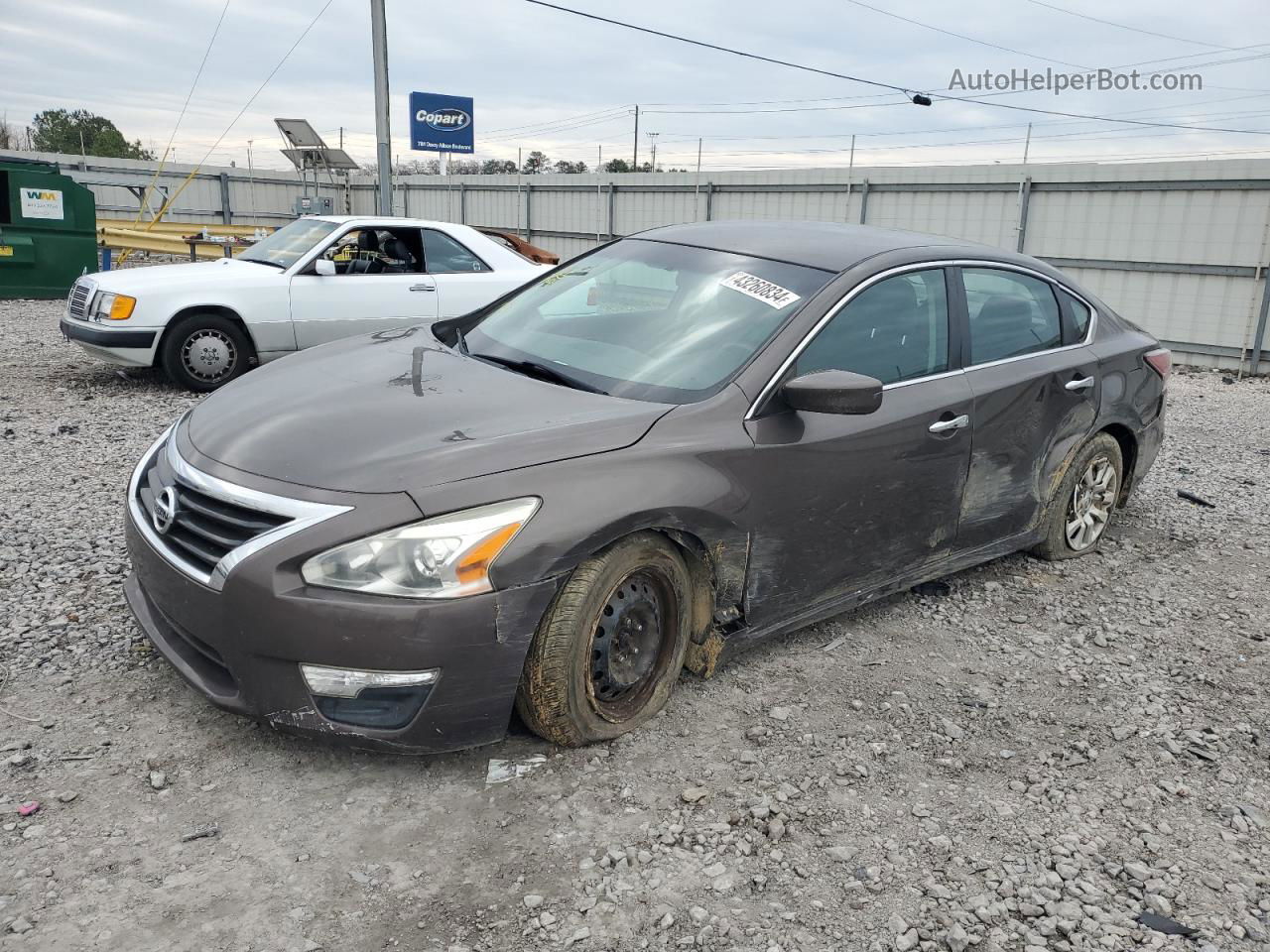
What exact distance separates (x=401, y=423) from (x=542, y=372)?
0.70 m

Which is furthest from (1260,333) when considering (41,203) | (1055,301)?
(41,203)

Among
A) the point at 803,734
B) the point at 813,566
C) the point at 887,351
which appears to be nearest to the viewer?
the point at 803,734

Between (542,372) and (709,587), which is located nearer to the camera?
(709,587)

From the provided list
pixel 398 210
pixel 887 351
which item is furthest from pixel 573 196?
pixel 887 351

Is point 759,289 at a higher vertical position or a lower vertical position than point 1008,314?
higher

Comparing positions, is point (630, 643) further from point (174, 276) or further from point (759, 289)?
point (174, 276)

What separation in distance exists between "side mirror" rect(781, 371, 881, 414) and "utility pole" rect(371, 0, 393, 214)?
13079 millimetres

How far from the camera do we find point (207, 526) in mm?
2877

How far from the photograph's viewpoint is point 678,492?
3.10 m

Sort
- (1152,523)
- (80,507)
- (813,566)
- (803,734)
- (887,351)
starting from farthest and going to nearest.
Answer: (1152,523)
(80,507)
(887,351)
(813,566)
(803,734)

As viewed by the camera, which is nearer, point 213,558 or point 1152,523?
point 213,558

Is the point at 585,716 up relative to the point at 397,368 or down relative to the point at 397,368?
down

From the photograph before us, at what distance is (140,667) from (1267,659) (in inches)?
175

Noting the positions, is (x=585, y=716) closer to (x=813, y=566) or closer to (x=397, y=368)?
(x=813, y=566)
